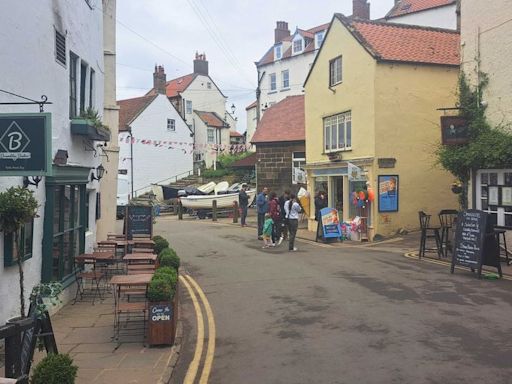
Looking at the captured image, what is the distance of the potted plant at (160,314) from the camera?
25.1 feet

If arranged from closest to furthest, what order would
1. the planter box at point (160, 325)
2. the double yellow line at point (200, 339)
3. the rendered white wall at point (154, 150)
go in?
the double yellow line at point (200, 339) < the planter box at point (160, 325) < the rendered white wall at point (154, 150)

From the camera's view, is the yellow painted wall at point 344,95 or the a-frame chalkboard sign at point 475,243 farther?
the yellow painted wall at point 344,95

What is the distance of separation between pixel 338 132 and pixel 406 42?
4436 millimetres

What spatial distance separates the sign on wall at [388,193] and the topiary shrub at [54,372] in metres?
15.6

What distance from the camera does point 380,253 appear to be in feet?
53.9

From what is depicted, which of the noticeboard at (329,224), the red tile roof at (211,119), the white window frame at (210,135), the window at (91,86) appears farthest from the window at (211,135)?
the window at (91,86)

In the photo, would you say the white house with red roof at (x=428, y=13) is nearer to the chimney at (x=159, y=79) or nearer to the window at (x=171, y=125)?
the window at (x=171, y=125)

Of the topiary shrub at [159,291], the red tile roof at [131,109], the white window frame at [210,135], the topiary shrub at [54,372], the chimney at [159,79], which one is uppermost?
A: the chimney at [159,79]

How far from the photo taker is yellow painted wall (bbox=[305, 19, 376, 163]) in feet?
64.8

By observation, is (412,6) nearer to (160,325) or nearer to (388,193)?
(388,193)

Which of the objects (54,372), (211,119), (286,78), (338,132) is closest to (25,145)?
(54,372)

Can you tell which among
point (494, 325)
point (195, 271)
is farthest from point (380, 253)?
point (494, 325)

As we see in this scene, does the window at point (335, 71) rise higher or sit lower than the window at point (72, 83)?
higher

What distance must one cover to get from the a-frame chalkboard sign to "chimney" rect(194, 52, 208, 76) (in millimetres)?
45173
